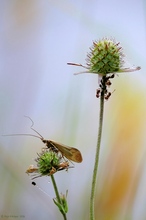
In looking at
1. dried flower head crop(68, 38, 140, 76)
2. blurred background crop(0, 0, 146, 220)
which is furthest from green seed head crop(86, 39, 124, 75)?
blurred background crop(0, 0, 146, 220)

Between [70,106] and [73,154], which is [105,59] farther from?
[70,106]

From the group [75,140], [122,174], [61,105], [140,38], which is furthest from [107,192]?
[140,38]

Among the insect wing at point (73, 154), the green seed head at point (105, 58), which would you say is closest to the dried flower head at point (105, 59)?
the green seed head at point (105, 58)

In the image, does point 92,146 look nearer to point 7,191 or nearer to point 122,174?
point 122,174

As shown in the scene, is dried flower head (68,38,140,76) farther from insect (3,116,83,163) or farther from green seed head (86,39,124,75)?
insect (3,116,83,163)

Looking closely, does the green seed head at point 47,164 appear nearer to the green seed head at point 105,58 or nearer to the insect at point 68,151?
the insect at point 68,151

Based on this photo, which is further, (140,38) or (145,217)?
(140,38)

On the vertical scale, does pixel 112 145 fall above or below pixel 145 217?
above
